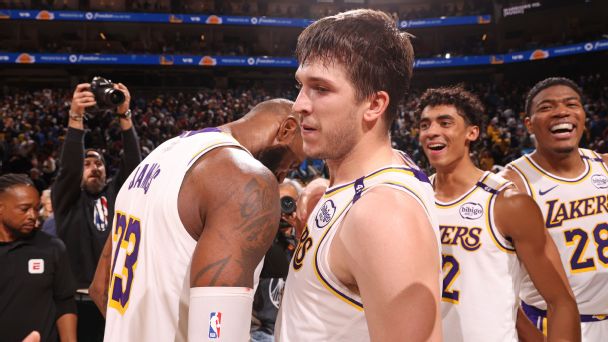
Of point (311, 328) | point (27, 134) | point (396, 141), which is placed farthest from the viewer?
point (396, 141)

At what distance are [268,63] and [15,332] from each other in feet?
77.1

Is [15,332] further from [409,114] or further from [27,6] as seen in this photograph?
[27,6]

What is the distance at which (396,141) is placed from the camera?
16.3 meters

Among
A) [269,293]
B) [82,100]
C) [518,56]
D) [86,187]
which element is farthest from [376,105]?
[518,56]

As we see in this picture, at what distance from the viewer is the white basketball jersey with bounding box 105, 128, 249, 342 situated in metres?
1.59

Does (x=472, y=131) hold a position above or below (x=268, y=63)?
below

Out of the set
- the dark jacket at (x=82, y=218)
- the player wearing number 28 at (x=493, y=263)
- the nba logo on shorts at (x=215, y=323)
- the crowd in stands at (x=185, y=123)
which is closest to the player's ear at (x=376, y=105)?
the nba logo on shorts at (x=215, y=323)

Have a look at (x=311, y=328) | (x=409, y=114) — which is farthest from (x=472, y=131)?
(x=409, y=114)

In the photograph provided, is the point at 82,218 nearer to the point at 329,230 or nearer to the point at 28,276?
the point at 28,276

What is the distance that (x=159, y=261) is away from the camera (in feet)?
5.30

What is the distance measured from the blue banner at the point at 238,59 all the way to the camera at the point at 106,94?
2191 cm

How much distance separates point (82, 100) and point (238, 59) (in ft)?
74.6

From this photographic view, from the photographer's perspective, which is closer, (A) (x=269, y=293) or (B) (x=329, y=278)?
(B) (x=329, y=278)

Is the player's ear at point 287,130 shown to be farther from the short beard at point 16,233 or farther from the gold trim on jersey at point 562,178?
the short beard at point 16,233
